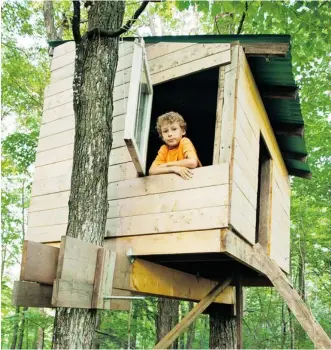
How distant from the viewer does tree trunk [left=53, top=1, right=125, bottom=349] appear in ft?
10.2

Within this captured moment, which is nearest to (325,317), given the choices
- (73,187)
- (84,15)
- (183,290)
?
(183,290)

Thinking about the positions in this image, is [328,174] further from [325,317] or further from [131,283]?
[131,283]

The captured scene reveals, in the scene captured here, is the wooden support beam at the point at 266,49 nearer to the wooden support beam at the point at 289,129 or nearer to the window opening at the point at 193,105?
the window opening at the point at 193,105

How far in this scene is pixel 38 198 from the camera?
16.1ft

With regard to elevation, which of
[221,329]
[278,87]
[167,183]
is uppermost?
[278,87]

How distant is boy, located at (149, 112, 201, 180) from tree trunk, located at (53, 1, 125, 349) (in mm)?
622

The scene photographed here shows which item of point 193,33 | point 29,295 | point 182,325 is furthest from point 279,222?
point 193,33

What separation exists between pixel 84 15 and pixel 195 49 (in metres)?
8.96

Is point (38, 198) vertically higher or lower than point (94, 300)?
higher

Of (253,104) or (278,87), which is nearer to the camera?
(253,104)

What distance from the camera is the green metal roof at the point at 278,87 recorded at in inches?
166

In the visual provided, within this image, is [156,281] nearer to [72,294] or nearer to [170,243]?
[170,243]

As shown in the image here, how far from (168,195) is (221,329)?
12.4 feet

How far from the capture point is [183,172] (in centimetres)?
388
